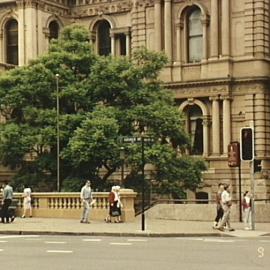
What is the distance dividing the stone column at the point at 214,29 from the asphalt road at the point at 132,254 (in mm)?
28389

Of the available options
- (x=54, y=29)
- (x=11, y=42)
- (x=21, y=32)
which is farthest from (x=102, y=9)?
(x=11, y=42)

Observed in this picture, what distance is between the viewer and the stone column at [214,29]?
54.7m

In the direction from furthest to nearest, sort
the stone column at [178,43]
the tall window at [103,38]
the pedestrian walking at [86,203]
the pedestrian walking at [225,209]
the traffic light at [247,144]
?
the tall window at [103,38] < the stone column at [178,43] < the pedestrian walking at [86,203] < the traffic light at [247,144] < the pedestrian walking at [225,209]

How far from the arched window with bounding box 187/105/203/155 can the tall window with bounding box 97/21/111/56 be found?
434 inches

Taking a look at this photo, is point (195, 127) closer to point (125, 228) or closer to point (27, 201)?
point (27, 201)

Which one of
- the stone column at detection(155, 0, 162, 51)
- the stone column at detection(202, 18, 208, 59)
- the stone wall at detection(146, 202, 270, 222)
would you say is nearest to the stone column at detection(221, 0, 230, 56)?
the stone column at detection(202, 18, 208, 59)

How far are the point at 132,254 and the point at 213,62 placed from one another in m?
34.8

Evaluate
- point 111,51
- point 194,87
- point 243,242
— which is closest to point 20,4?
point 111,51

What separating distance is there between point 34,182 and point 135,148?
22.3 ft

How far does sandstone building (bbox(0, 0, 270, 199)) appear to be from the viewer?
53469mm

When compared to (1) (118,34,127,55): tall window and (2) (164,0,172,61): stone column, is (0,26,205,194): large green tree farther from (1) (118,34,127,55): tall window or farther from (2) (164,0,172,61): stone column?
(1) (118,34,127,55): tall window

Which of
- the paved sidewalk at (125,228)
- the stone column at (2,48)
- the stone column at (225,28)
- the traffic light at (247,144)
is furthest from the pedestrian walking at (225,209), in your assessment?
the stone column at (2,48)

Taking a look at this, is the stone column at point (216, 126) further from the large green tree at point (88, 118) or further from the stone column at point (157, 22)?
the large green tree at point (88, 118)

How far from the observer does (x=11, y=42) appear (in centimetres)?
6344
